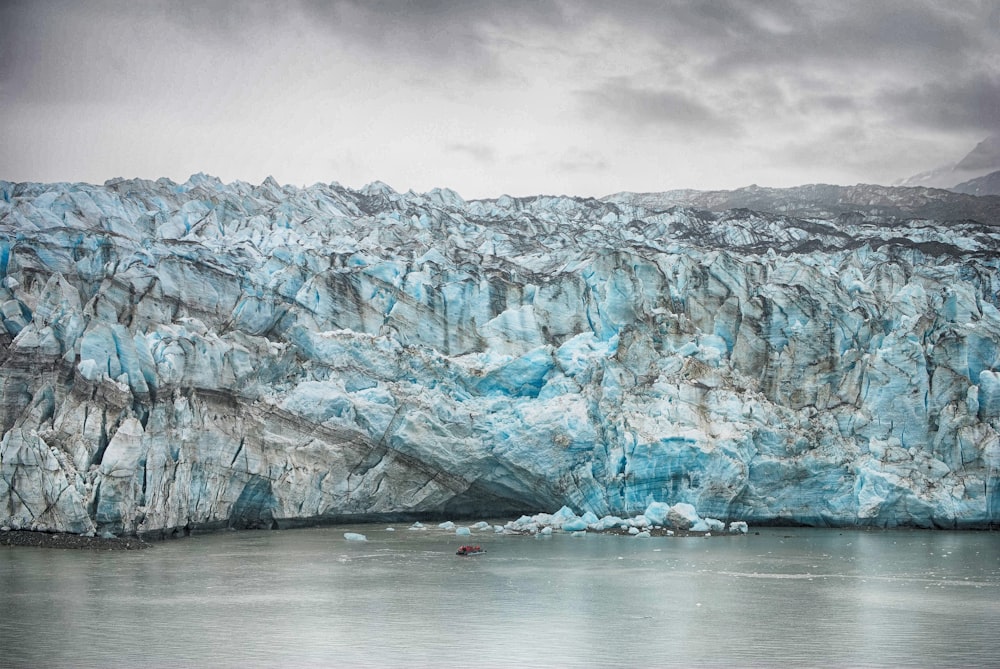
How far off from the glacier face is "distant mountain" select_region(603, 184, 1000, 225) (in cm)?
2812

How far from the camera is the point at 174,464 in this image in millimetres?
22891

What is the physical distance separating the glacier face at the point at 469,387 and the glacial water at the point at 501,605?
240 centimetres

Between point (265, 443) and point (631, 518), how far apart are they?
989 cm

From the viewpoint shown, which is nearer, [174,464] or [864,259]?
[174,464]

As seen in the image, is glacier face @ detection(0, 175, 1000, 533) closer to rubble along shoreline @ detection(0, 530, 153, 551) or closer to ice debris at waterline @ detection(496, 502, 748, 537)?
rubble along shoreline @ detection(0, 530, 153, 551)

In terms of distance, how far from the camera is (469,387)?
93.4ft

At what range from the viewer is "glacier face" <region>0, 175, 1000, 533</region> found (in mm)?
23031

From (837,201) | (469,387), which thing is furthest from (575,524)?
(837,201)

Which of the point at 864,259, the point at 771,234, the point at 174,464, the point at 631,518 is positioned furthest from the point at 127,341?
the point at 771,234

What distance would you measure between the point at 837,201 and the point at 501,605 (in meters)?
57.8

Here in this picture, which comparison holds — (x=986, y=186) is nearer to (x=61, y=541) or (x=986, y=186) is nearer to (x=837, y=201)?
(x=837, y=201)

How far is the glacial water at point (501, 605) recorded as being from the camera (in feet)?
41.1

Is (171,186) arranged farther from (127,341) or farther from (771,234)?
(771,234)

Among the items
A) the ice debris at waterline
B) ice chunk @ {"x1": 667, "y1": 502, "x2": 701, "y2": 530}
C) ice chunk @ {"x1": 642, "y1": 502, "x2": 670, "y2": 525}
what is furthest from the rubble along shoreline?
ice chunk @ {"x1": 667, "y1": 502, "x2": 701, "y2": 530}
